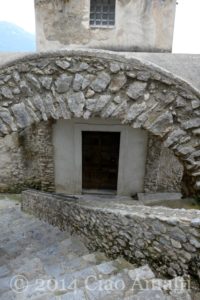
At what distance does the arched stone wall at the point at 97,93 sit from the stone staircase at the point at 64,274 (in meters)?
1.64

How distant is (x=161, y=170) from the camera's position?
7.60m

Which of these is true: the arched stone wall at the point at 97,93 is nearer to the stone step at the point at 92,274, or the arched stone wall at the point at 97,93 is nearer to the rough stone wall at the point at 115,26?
the stone step at the point at 92,274

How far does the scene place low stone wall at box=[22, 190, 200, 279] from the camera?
7.87ft

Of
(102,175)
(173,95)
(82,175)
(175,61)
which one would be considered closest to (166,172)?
(102,175)

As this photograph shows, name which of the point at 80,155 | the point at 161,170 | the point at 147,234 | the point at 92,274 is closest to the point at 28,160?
the point at 80,155

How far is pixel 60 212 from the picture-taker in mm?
4820

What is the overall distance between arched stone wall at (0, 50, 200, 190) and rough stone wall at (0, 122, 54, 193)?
161 inches

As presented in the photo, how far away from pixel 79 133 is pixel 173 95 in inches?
175

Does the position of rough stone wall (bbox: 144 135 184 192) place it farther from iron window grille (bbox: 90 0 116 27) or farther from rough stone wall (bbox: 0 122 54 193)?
iron window grille (bbox: 90 0 116 27)

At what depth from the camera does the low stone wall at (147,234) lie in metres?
2.40

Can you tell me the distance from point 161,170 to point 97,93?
4949 millimetres

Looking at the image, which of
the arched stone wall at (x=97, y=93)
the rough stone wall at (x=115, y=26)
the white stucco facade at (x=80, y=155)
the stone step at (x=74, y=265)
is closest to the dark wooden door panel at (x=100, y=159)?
the white stucco facade at (x=80, y=155)

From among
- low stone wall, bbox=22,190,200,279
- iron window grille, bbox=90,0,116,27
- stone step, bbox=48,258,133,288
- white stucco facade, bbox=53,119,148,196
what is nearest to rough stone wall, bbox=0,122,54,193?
white stucco facade, bbox=53,119,148,196

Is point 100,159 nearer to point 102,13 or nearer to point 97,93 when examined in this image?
point 102,13
